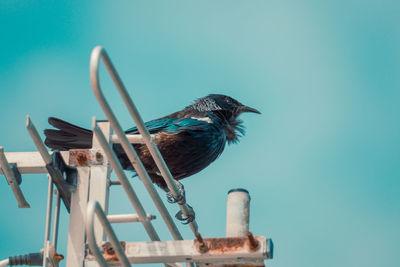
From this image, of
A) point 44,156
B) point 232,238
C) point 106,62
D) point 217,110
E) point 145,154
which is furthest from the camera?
point 217,110

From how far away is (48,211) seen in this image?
3314 millimetres

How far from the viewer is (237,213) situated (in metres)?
3.35

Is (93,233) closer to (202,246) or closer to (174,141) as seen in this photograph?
(202,246)

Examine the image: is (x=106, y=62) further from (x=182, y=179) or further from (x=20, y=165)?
(x=182, y=179)

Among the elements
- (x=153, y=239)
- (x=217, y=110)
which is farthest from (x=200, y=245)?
(x=217, y=110)

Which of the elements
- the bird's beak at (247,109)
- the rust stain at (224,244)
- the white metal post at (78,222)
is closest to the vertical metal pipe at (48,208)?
the white metal post at (78,222)

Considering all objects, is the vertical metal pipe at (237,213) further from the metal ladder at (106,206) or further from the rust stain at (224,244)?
the rust stain at (224,244)

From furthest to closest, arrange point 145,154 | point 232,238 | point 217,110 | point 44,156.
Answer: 1. point 217,110
2. point 145,154
3. point 44,156
4. point 232,238

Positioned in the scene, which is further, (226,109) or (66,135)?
(226,109)

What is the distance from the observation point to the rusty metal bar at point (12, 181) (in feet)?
11.6

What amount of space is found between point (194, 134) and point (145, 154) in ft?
1.41

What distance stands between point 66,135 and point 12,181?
2.54 meters

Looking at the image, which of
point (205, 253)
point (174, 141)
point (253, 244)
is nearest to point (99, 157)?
point (205, 253)

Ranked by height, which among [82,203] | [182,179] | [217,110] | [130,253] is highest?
[217,110]
